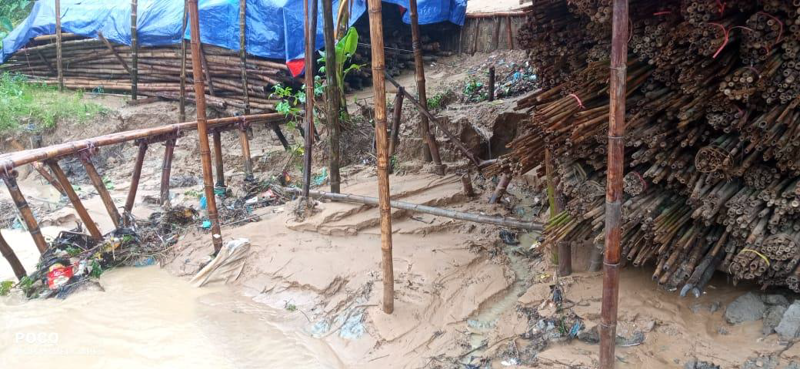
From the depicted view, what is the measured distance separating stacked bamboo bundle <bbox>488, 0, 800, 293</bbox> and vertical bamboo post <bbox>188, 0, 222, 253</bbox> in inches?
108

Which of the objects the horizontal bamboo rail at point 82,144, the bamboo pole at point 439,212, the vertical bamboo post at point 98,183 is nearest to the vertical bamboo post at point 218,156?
the horizontal bamboo rail at point 82,144

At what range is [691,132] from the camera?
315 centimetres

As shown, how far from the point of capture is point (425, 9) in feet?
34.6

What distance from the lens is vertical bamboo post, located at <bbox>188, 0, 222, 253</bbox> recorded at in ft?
15.1

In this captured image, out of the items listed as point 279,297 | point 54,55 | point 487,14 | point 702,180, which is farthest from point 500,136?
point 54,55

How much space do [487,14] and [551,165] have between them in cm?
766

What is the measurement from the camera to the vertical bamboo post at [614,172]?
257 cm

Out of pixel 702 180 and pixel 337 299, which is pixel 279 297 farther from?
pixel 702 180

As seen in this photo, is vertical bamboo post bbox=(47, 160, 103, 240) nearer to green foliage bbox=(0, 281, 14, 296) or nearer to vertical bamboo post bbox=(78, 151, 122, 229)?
vertical bamboo post bbox=(78, 151, 122, 229)

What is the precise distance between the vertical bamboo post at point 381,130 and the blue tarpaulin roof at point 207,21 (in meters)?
5.78

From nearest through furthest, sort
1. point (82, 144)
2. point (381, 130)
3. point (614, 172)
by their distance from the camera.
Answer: point (614, 172)
point (381, 130)
point (82, 144)

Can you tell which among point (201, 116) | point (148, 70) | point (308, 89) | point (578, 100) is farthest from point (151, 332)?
point (148, 70)

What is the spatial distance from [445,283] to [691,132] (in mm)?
2255

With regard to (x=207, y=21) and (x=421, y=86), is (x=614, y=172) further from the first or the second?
(x=207, y=21)
